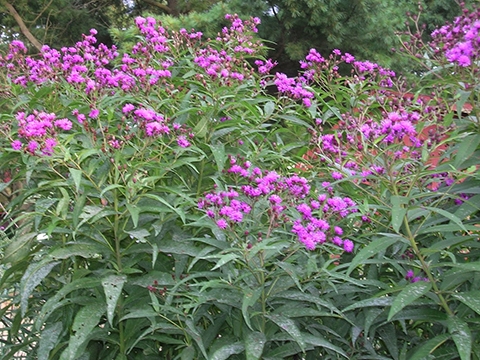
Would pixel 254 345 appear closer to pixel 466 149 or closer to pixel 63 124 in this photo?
pixel 466 149

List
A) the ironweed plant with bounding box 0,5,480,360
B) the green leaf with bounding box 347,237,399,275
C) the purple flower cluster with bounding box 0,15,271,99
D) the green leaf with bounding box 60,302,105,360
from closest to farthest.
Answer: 1. the green leaf with bounding box 347,237,399,275
2. the ironweed plant with bounding box 0,5,480,360
3. the green leaf with bounding box 60,302,105,360
4. the purple flower cluster with bounding box 0,15,271,99

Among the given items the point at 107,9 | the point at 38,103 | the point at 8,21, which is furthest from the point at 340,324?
the point at 107,9

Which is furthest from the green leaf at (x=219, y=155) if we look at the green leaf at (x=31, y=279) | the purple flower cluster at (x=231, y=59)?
the green leaf at (x=31, y=279)

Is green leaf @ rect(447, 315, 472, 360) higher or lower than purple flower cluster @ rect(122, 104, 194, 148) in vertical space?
lower

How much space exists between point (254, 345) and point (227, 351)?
13cm

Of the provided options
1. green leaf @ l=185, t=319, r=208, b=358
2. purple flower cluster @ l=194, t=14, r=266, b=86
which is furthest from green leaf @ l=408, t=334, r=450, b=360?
purple flower cluster @ l=194, t=14, r=266, b=86

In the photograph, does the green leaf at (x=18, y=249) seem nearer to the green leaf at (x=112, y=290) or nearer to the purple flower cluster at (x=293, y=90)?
the green leaf at (x=112, y=290)

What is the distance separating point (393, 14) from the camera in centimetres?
1023

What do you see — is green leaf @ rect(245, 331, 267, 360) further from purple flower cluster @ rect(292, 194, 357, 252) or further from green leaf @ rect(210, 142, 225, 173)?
green leaf @ rect(210, 142, 225, 173)

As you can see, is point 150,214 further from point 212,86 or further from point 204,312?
point 212,86

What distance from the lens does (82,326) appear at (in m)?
2.05

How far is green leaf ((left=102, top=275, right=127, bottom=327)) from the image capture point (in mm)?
1956

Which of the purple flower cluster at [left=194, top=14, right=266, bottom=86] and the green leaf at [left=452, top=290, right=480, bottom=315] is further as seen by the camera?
the purple flower cluster at [left=194, top=14, right=266, bottom=86]

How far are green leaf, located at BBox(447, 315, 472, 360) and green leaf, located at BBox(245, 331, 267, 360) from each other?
→ 677mm
